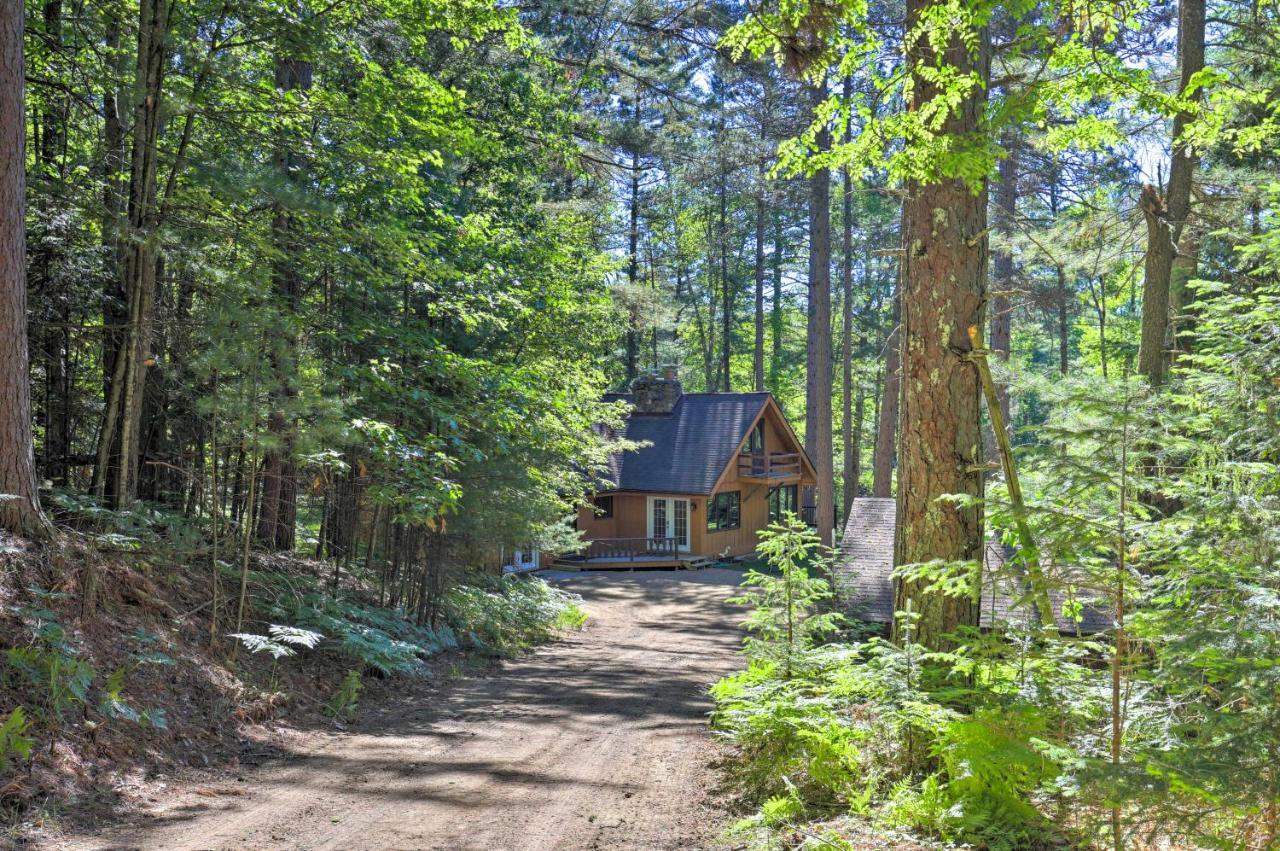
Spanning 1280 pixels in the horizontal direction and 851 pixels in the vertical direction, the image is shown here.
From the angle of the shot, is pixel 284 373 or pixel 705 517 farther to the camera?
pixel 705 517

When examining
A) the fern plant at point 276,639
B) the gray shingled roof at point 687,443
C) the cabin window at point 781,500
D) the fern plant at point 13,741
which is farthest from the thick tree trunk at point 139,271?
the cabin window at point 781,500

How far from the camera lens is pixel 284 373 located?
27.4 feet

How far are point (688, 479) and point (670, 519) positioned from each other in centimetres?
162

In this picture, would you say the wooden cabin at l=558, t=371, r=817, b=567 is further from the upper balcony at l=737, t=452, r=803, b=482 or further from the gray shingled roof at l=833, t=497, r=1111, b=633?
the gray shingled roof at l=833, t=497, r=1111, b=633

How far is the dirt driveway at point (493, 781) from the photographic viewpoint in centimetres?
505

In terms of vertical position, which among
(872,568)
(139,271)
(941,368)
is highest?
(139,271)

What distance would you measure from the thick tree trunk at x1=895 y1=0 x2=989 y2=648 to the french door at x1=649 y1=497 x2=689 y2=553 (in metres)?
23.6

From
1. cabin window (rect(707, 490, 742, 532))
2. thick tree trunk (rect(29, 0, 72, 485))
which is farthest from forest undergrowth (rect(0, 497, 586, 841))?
cabin window (rect(707, 490, 742, 532))

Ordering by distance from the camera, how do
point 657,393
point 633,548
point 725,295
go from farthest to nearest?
point 725,295 → point 657,393 → point 633,548

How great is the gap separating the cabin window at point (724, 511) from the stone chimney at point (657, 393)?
3.69 meters

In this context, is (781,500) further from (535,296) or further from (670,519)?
(535,296)

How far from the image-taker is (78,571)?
6926mm

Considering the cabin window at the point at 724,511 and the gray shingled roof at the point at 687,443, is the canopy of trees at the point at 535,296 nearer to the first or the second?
the gray shingled roof at the point at 687,443

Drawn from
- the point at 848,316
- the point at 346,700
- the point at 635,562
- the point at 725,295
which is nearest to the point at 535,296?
the point at 346,700
